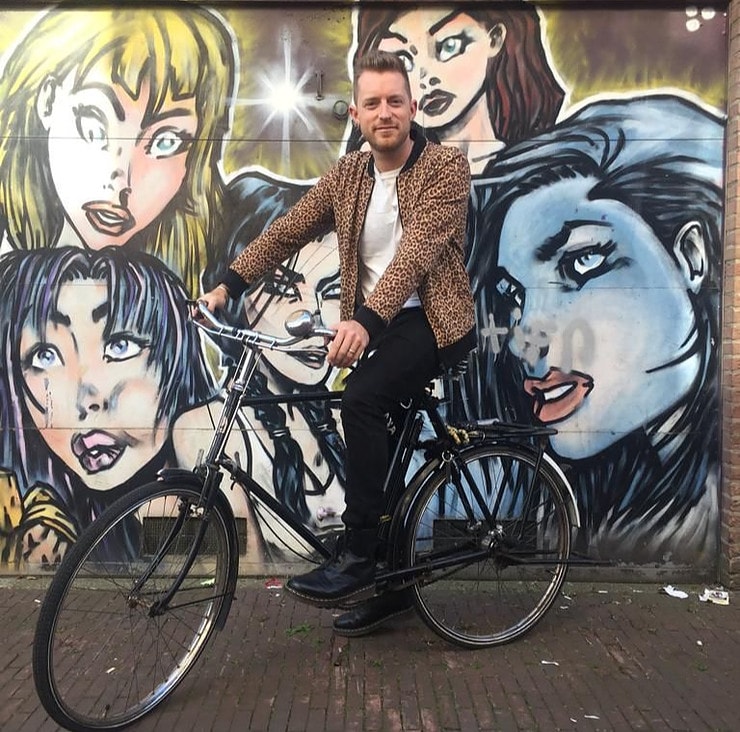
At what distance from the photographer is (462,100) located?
3.70m

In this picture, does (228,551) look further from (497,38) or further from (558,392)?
(497,38)

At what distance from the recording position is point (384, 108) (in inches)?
106

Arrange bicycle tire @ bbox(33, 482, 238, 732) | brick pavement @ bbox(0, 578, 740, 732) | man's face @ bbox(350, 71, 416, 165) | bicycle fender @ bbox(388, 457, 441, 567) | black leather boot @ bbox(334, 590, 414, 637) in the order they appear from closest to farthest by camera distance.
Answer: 1. bicycle tire @ bbox(33, 482, 238, 732)
2. brick pavement @ bbox(0, 578, 740, 732)
3. man's face @ bbox(350, 71, 416, 165)
4. bicycle fender @ bbox(388, 457, 441, 567)
5. black leather boot @ bbox(334, 590, 414, 637)

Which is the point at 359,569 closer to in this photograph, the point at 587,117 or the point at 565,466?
the point at 565,466

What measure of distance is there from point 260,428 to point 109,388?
86cm

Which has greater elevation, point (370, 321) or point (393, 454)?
point (370, 321)

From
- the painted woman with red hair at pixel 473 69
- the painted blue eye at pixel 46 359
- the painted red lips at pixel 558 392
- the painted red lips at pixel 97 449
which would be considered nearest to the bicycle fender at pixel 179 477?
the painted red lips at pixel 97 449

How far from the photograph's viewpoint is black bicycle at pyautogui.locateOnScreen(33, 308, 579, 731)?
8.14ft

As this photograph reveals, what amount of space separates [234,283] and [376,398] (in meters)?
0.81

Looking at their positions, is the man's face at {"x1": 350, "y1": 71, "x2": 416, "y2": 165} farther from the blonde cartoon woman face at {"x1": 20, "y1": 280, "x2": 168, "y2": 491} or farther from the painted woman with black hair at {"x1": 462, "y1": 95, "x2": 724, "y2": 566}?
A: the blonde cartoon woman face at {"x1": 20, "y1": 280, "x2": 168, "y2": 491}

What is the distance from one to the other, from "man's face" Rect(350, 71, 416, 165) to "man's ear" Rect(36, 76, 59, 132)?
1932 millimetres

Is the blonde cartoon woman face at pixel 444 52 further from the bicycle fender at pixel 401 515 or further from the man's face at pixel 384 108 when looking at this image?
the bicycle fender at pixel 401 515

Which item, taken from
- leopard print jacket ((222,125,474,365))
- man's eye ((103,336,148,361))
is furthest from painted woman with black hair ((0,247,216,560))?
leopard print jacket ((222,125,474,365))

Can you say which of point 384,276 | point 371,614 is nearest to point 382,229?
point 384,276
